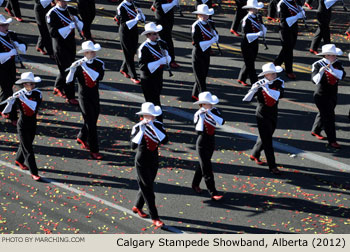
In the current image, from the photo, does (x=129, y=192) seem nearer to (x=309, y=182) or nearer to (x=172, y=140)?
(x=172, y=140)

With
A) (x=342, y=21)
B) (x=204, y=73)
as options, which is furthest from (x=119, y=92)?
(x=342, y=21)

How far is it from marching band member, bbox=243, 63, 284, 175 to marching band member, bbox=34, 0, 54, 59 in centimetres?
698

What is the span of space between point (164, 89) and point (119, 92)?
1.08m

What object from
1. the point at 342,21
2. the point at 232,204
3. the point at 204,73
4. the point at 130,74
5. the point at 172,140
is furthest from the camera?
the point at 342,21

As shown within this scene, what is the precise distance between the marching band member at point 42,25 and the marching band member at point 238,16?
531 cm

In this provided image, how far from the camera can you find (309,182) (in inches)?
550

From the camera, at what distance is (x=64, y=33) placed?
54.6 feet

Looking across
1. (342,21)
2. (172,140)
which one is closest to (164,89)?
(172,140)

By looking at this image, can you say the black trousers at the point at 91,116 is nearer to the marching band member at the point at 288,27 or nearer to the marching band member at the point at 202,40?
the marching band member at the point at 202,40

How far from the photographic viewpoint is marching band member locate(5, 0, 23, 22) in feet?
70.9

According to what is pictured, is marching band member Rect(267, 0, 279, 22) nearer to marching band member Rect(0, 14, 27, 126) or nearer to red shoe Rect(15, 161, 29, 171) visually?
marching band member Rect(0, 14, 27, 126)

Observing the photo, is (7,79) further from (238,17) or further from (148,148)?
(238,17)

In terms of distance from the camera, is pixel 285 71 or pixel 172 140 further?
pixel 285 71

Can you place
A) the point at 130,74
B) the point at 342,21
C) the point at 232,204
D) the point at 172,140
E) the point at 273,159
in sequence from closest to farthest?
the point at 232,204 < the point at 273,159 < the point at 172,140 < the point at 130,74 < the point at 342,21
